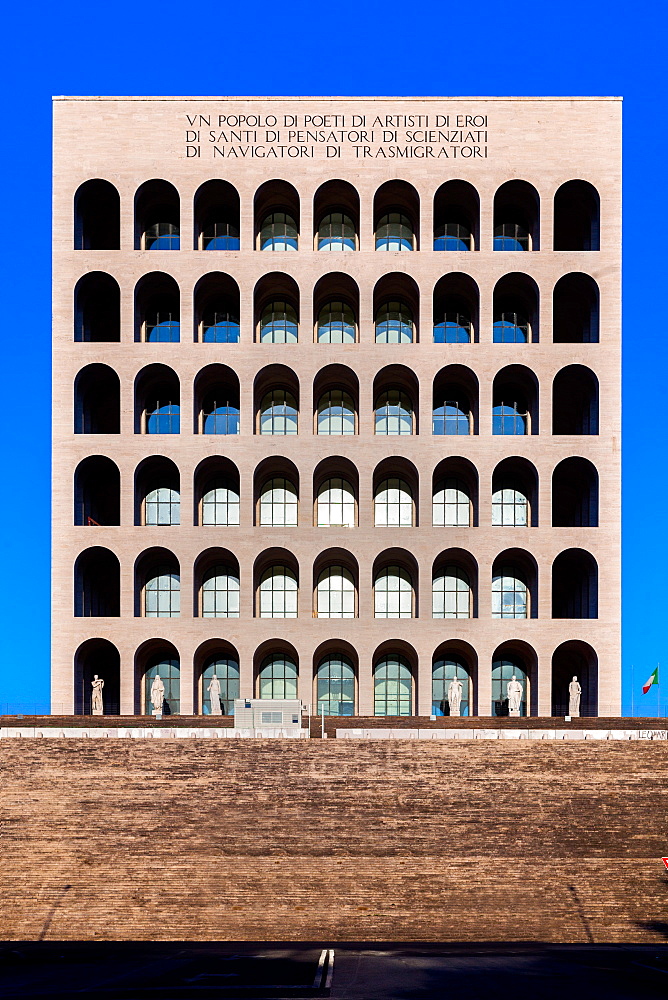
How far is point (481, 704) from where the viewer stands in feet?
177

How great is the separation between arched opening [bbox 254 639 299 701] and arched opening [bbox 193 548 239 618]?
2683mm

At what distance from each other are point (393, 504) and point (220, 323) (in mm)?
12747

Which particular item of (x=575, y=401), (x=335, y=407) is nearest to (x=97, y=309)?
(x=335, y=407)

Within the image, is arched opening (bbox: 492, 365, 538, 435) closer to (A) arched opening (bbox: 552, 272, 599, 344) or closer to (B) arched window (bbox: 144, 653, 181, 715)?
(A) arched opening (bbox: 552, 272, 599, 344)

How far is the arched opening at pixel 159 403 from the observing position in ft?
188

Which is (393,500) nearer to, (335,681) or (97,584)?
(335,681)

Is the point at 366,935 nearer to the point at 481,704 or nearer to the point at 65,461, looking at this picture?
the point at 481,704

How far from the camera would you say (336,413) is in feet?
191

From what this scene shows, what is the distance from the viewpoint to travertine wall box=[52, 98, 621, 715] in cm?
5419

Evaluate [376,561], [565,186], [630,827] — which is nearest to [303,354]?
[376,561]

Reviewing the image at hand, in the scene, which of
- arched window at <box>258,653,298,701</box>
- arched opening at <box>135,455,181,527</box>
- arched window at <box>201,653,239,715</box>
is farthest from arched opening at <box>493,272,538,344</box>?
arched window at <box>201,653,239,715</box>

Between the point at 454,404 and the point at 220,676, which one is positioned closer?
the point at 220,676

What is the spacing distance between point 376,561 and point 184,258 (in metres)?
17.5

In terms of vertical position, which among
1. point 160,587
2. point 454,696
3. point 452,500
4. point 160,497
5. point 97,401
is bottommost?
point 454,696
